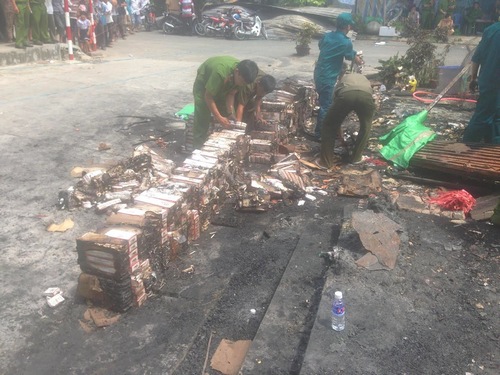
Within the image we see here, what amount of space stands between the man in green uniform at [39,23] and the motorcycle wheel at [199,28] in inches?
357

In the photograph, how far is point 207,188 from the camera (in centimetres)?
454

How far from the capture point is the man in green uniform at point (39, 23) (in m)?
11.5

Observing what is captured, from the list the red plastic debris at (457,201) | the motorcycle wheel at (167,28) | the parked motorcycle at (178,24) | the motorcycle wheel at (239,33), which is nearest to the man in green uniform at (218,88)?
the red plastic debris at (457,201)

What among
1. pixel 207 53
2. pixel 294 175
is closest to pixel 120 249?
pixel 294 175

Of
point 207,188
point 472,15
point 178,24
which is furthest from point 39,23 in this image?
point 472,15

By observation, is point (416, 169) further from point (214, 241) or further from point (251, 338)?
point (251, 338)

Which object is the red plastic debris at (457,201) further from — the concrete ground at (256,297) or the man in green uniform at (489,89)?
the man in green uniform at (489,89)

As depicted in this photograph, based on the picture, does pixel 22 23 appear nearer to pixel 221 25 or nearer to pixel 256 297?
pixel 221 25

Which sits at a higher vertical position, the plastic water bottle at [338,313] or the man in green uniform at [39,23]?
the man in green uniform at [39,23]

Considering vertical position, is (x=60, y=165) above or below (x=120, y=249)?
A: below

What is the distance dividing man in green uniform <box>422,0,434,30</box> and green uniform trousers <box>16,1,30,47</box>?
17186 mm

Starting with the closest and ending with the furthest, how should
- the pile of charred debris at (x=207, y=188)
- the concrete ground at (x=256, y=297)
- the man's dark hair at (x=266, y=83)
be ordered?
the concrete ground at (x=256, y=297), the pile of charred debris at (x=207, y=188), the man's dark hair at (x=266, y=83)

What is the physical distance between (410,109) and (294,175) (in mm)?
4242

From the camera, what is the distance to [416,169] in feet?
19.6
